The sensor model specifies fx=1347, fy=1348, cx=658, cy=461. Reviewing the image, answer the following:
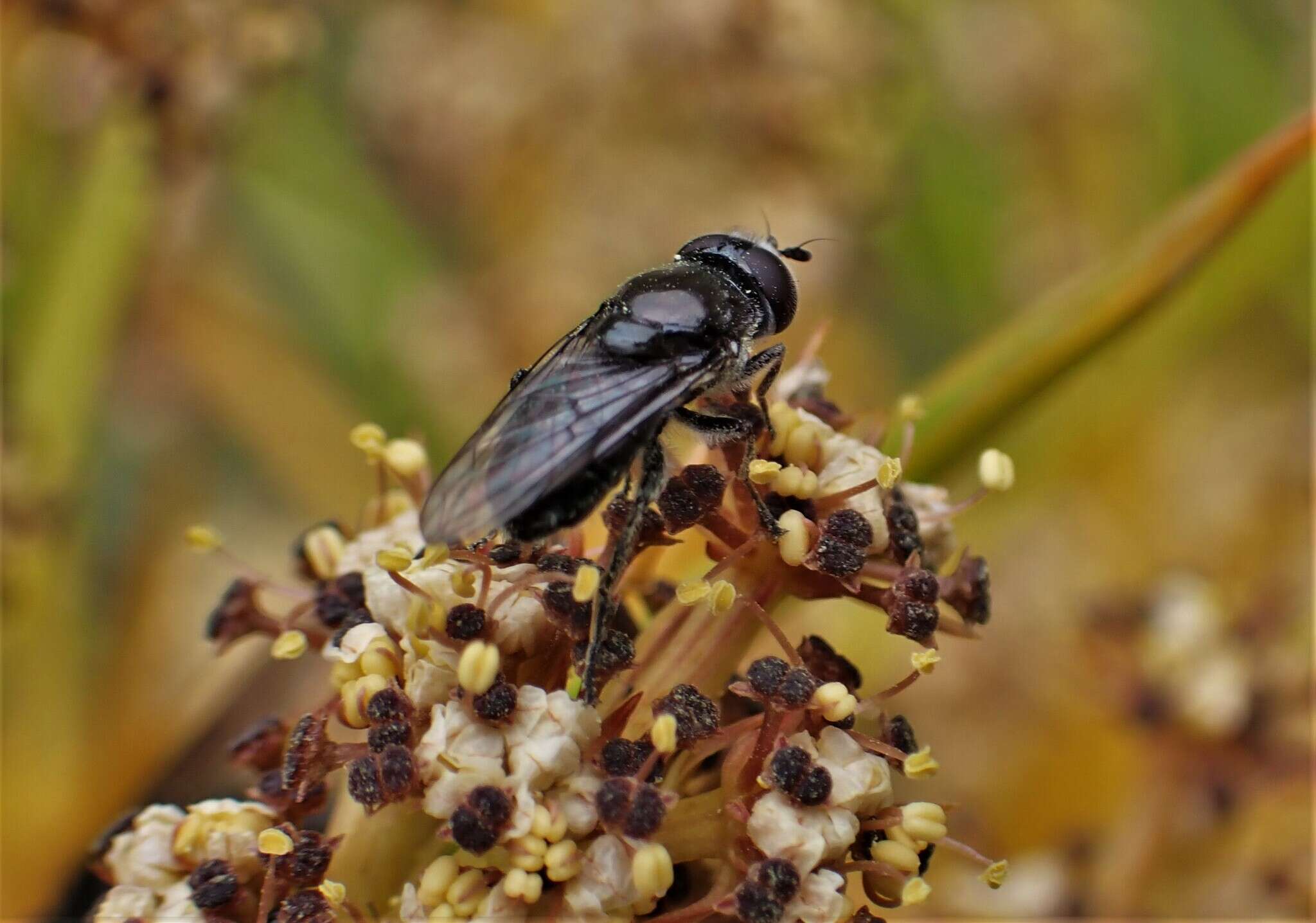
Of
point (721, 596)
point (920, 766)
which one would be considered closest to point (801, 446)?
point (721, 596)

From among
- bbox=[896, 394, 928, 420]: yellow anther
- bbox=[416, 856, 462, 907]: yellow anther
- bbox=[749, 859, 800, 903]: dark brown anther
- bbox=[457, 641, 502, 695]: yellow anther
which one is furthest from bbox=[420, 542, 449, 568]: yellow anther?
bbox=[896, 394, 928, 420]: yellow anther

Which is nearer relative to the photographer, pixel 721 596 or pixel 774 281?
pixel 721 596

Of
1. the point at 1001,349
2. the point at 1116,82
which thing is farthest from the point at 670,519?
the point at 1116,82

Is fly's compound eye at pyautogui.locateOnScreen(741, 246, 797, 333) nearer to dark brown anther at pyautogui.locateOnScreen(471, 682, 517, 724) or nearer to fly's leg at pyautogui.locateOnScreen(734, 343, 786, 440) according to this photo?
fly's leg at pyautogui.locateOnScreen(734, 343, 786, 440)

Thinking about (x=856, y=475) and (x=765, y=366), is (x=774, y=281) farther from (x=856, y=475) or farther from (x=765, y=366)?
(x=856, y=475)

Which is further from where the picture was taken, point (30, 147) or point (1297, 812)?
point (30, 147)

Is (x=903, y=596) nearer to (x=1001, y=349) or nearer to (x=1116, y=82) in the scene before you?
(x=1001, y=349)

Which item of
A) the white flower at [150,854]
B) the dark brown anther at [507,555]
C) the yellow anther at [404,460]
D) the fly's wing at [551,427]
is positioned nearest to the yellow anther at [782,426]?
the fly's wing at [551,427]
